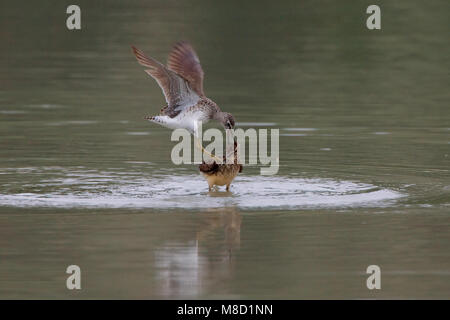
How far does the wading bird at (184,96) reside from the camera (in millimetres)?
11508

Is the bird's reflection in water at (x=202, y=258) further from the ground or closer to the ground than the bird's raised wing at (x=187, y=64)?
closer to the ground

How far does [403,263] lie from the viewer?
887cm

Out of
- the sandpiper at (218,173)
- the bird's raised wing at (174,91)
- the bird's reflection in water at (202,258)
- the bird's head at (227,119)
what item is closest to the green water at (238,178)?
the bird's reflection in water at (202,258)

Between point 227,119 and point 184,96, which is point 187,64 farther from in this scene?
point 227,119

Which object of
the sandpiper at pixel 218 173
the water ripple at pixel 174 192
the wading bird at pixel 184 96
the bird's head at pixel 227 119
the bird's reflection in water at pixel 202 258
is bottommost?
the bird's reflection in water at pixel 202 258

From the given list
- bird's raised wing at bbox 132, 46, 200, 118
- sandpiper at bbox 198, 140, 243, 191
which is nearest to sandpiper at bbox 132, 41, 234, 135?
bird's raised wing at bbox 132, 46, 200, 118

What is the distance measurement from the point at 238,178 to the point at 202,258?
3.47 m

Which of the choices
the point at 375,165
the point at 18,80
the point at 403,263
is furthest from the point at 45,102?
the point at 403,263

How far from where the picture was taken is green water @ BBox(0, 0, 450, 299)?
8539 mm

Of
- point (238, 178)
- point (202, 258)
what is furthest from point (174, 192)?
point (202, 258)

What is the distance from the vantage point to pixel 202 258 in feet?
29.3

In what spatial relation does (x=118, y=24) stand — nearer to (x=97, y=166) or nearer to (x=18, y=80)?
(x=18, y=80)

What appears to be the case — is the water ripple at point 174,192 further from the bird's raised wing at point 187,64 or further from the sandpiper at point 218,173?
the bird's raised wing at point 187,64

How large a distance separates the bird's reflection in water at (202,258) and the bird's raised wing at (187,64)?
6.79 ft
